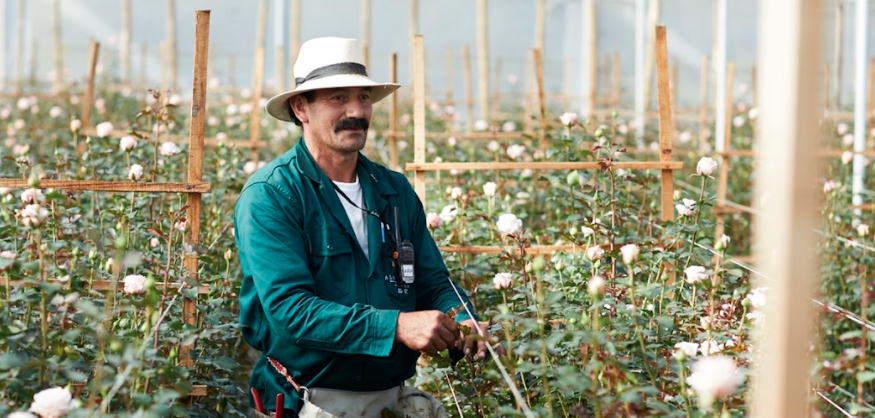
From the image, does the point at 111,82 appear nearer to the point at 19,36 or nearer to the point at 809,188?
the point at 19,36

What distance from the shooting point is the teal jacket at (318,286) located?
6.95ft

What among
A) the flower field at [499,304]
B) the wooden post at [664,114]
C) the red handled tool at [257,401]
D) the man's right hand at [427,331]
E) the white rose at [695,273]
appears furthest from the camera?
the wooden post at [664,114]

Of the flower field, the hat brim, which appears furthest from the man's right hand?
the hat brim

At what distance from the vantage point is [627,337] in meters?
2.09

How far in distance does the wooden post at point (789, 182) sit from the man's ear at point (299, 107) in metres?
1.65

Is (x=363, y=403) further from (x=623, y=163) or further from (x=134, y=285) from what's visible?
(x=623, y=163)

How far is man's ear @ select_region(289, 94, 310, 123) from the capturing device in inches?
98.6

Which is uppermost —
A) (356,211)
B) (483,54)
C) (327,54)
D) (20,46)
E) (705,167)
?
(20,46)

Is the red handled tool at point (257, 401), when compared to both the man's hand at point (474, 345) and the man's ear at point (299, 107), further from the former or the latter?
the man's ear at point (299, 107)

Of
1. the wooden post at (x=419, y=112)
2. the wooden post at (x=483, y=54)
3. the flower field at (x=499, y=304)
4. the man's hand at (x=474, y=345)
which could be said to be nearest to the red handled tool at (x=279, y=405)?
the flower field at (x=499, y=304)

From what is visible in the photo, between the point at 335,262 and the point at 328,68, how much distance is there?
1.56ft

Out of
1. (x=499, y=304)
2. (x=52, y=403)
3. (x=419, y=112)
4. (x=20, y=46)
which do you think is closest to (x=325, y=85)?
(x=499, y=304)

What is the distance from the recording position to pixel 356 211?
246 cm

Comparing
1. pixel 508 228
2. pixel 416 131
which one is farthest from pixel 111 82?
pixel 508 228
